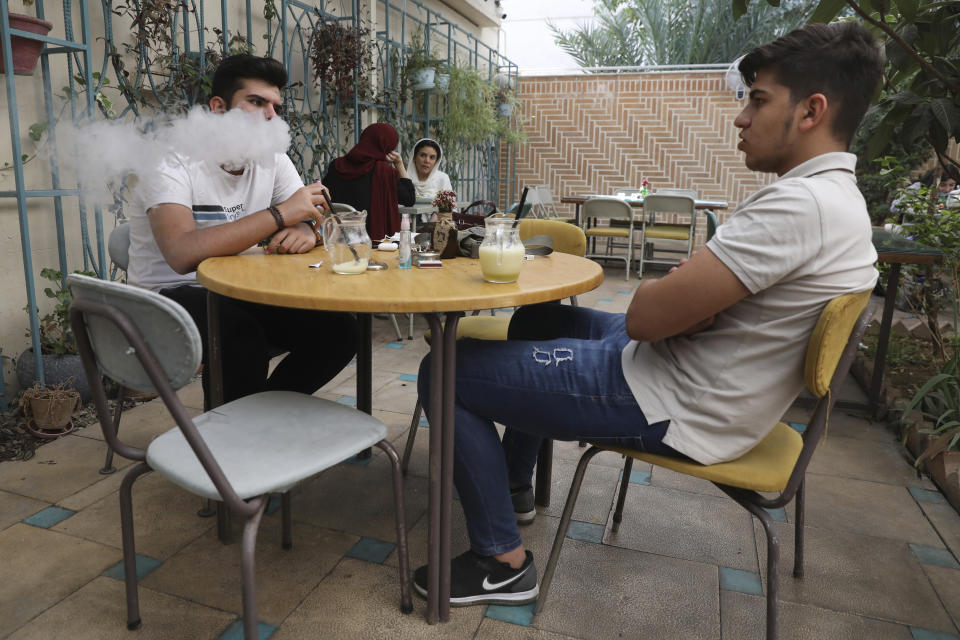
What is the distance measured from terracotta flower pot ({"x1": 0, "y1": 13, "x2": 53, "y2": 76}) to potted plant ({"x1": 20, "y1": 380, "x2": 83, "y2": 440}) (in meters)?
1.20

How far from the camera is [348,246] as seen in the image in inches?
59.7

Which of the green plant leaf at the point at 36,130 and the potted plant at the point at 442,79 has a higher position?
the potted plant at the point at 442,79

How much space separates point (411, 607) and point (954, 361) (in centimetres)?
226

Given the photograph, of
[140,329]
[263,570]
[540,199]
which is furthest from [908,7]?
[540,199]

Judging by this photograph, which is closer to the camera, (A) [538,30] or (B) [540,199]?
(B) [540,199]

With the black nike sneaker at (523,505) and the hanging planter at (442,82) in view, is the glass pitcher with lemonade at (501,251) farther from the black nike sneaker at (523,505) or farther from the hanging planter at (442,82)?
the hanging planter at (442,82)

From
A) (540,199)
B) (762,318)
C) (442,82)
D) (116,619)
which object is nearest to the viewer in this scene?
(762,318)

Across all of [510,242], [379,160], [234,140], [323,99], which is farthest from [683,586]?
[323,99]

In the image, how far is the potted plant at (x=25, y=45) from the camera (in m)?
2.30

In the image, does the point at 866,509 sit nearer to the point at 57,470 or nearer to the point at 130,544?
the point at 130,544

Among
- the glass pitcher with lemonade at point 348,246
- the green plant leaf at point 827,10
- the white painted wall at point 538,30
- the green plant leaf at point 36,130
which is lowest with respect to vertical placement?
the glass pitcher with lemonade at point 348,246

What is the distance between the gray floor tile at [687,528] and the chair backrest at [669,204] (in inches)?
186

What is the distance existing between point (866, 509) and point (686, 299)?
1388 millimetres

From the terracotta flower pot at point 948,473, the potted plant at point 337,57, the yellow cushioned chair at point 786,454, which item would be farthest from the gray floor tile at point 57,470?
the potted plant at point 337,57
